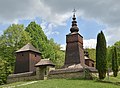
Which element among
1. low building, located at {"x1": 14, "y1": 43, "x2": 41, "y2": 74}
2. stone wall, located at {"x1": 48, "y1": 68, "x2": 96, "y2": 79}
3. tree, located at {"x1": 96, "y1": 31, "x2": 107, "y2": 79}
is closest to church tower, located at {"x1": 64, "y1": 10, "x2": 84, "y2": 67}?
low building, located at {"x1": 14, "y1": 43, "x2": 41, "y2": 74}

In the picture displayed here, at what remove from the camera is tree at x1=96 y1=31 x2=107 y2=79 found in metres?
33.6

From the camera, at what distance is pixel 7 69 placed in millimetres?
51312

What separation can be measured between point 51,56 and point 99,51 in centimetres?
2705

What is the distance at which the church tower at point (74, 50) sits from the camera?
44.9 meters

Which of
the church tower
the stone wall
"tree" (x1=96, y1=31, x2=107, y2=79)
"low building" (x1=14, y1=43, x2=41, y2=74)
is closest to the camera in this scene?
"tree" (x1=96, y1=31, x2=107, y2=79)

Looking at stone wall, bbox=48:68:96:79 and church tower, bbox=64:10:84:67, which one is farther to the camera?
church tower, bbox=64:10:84:67

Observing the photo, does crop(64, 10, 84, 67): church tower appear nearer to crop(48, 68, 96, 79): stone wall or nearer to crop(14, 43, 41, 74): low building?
crop(14, 43, 41, 74): low building

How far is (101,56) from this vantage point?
34156 mm

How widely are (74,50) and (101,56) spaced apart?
39.3 feet

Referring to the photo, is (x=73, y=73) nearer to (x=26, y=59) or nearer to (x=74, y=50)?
(x=74, y=50)

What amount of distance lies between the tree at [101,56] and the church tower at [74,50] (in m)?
10.2

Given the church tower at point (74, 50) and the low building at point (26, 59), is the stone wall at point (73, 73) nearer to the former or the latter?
the church tower at point (74, 50)

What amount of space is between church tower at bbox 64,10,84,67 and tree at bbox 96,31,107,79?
1016 centimetres

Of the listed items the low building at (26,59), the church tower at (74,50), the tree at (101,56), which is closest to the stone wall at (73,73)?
the tree at (101,56)
